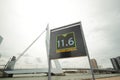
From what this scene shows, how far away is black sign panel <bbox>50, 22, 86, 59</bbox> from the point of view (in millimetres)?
2815

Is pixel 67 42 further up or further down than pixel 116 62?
further down

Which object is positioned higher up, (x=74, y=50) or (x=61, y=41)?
(x=61, y=41)

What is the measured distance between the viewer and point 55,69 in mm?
37531

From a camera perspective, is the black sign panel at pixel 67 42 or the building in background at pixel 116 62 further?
the building in background at pixel 116 62

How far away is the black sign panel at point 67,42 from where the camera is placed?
9.24ft

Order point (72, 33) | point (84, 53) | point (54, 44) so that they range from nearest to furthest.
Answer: point (84, 53) → point (72, 33) → point (54, 44)

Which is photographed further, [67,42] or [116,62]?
[116,62]

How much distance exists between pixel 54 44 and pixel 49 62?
0.63 m

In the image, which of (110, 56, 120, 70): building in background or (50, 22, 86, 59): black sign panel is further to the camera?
(110, 56, 120, 70): building in background

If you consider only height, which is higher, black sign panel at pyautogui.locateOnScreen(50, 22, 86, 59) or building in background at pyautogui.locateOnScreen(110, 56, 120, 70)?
building in background at pyautogui.locateOnScreen(110, 56, 120, 70)

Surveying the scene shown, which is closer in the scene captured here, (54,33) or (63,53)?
(63,53)

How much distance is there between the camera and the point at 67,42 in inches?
120

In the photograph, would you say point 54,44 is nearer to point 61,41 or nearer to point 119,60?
point 61,41

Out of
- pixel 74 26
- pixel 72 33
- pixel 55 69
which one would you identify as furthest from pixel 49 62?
pixel 55 69
